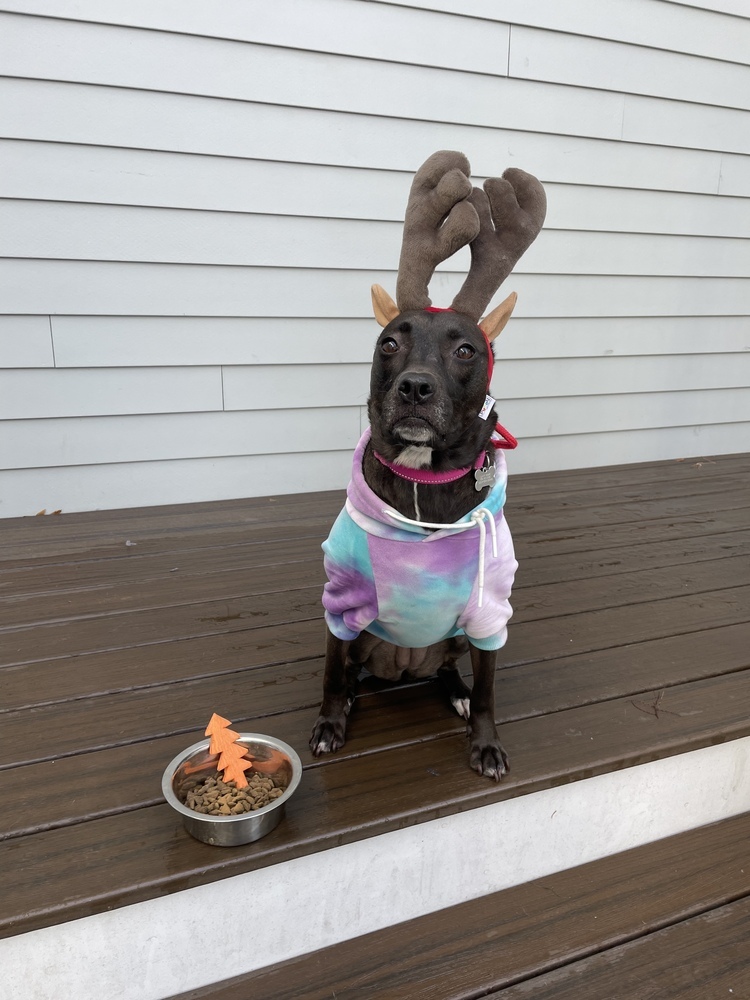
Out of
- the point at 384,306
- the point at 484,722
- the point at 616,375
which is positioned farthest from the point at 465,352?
the point at 616,375

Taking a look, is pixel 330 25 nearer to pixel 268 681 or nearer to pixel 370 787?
pixel 268 681

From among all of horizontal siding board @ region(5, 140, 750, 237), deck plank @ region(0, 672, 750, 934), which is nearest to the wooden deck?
deck plank @ region(0, 672, 750, 934)

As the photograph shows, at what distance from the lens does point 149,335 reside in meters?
2.91

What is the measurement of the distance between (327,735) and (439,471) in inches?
25.1

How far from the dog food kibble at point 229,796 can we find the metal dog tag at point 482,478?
72 cm

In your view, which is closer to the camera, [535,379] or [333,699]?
[333,699]

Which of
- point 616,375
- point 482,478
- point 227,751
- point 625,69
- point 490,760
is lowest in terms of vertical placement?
point 490,760

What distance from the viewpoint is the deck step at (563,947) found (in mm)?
1327

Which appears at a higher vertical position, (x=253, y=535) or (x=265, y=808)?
(x=265, y=808)

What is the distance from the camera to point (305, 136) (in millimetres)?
2885

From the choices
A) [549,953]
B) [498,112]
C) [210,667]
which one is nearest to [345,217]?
[498,112]

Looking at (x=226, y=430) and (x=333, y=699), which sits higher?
(x=226, y=430)

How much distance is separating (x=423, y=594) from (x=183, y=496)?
6.36 feet

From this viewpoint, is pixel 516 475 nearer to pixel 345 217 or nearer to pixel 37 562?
pixel 345 217
